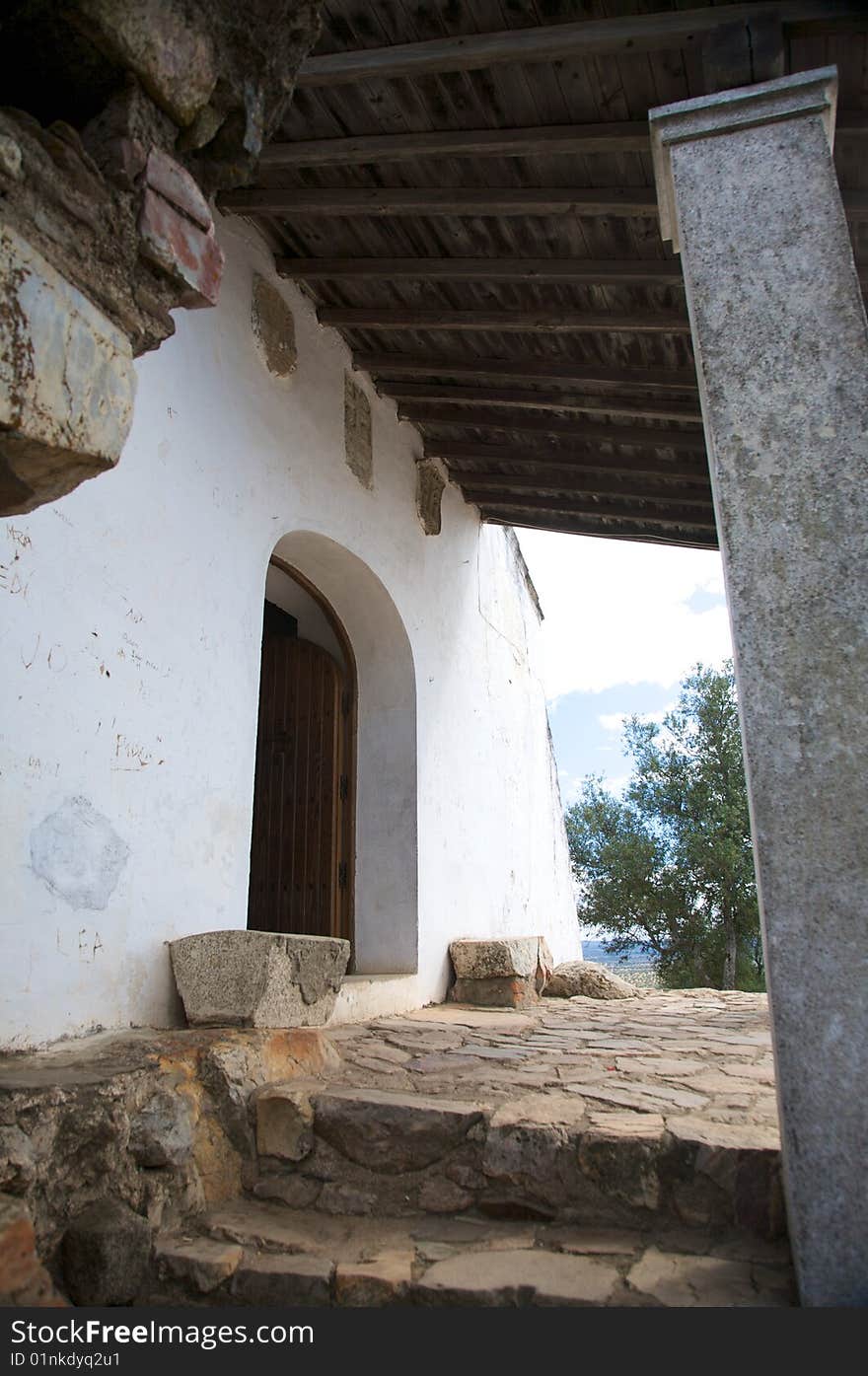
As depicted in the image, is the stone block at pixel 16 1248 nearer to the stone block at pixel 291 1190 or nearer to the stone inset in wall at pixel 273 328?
the stone block at pixel 291 1190

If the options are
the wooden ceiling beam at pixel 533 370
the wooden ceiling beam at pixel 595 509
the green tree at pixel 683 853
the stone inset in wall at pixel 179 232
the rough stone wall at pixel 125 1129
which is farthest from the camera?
the green tree at pixel 683 853

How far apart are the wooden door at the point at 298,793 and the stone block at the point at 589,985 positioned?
5.91ft


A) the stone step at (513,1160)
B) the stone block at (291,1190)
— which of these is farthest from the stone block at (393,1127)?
the stone block at (291,1190)

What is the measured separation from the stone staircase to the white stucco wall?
85 centimetres

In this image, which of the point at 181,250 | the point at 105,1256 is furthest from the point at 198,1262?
the point at 181,250

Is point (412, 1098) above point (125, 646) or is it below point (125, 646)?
below

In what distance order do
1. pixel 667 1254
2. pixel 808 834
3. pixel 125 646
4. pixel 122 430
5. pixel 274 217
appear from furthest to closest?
1. pixel 274 217
2. pixel 125 646
3. pixel 667 1254
4. pixel 808 834
5. pixel 122 430

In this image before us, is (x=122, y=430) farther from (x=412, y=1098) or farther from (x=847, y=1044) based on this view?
(x=412, y=1098)

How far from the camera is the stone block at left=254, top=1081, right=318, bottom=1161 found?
2.69 meters

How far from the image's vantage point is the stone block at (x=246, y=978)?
316 centimetres

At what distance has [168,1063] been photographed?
105 inches

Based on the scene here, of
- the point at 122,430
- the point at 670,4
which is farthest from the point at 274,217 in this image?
the point at 122,430

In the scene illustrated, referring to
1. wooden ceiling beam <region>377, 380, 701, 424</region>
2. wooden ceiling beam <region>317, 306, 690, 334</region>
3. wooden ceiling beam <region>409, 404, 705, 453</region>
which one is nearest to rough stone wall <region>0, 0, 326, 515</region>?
wooden ceiling beam <region>317, 306, 690, 334</region>

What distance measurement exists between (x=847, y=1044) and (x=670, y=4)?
3.35 metres
